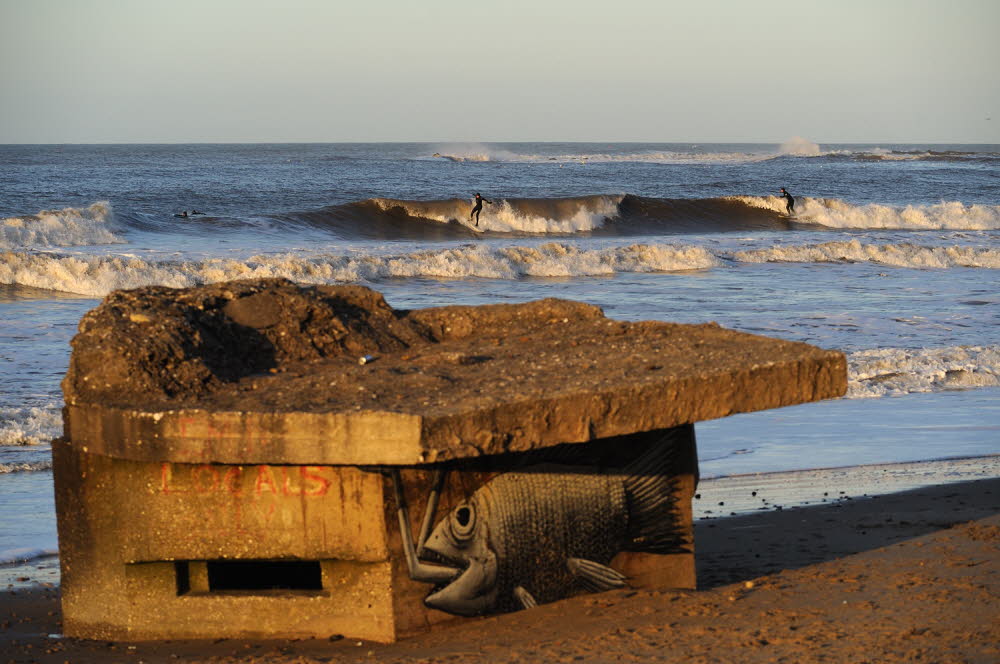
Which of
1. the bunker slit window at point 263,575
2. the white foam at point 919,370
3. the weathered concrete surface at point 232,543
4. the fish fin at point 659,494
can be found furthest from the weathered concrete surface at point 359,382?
the white foam at point 919,370

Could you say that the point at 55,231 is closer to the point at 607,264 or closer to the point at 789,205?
the point at 607,264

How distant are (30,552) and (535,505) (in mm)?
2884

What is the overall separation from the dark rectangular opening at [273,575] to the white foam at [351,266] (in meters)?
13.0

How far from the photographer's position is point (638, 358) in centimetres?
441

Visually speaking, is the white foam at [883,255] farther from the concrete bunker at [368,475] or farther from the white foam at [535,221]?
the concrete bunker at [368,475]

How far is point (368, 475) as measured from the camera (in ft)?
13.1

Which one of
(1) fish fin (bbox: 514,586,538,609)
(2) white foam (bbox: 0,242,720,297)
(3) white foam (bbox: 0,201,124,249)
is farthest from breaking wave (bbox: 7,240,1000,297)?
(1) fish fin (bbox: 514,586,538,609)

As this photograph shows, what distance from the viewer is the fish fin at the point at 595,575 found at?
4484 mm

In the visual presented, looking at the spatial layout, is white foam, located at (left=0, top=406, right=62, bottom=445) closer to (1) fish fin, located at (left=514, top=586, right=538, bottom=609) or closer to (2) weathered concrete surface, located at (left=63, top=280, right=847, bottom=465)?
(2) weathered concrete surface, located at (left=63, top=280, right=847, bottom=465)

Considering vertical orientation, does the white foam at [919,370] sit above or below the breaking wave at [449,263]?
below

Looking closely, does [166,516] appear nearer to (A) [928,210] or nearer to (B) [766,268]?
(B) [766,268]

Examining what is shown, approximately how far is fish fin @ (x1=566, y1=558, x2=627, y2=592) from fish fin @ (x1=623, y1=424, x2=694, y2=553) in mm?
136

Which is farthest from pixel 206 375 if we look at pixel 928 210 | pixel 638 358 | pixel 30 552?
pixel 928 210

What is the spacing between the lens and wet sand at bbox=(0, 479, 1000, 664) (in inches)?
149
